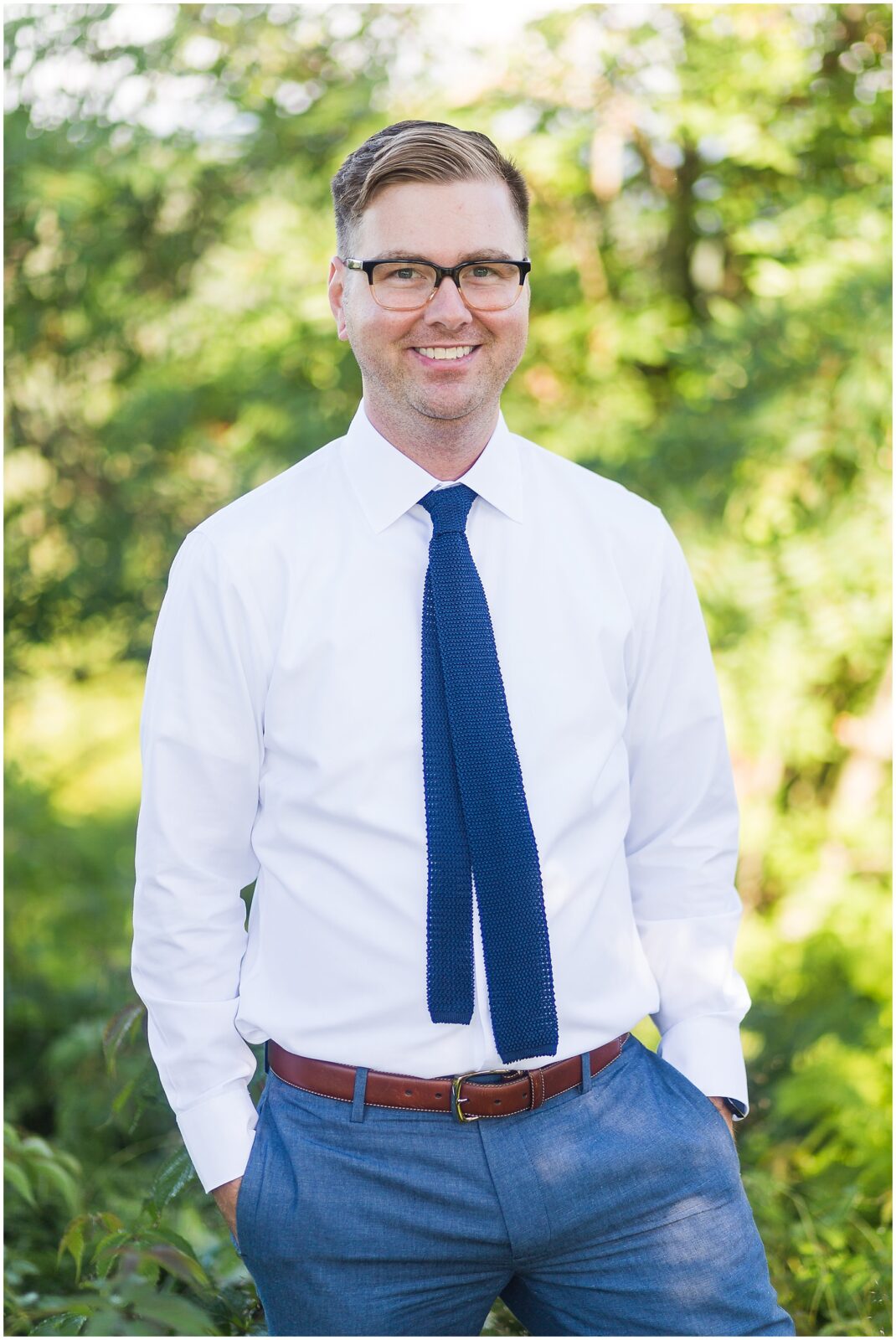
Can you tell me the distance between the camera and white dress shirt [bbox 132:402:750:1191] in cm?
188

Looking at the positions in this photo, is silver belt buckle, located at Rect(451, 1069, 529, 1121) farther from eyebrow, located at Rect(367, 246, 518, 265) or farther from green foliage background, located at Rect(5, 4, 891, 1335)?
green foliage background, located at Rect(5, 4, 891, 1335)

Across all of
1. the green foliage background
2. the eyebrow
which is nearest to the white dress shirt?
the eyebrow

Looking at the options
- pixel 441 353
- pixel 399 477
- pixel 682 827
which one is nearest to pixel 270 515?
pixel 399 477

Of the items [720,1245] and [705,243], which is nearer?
[720,1245]

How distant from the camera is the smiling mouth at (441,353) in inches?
76.7

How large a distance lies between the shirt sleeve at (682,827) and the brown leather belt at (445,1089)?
347mm

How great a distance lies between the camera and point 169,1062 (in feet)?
6.55

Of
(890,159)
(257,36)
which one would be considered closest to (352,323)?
(890,159)

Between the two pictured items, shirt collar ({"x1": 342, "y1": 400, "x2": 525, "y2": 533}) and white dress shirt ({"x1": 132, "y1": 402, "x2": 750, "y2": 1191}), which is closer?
white dress shirt ({"x1": 132, "y1": 402, "x2": 750, "y2": 1191})

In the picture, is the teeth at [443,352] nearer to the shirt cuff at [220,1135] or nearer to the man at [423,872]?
the man at [423,872]

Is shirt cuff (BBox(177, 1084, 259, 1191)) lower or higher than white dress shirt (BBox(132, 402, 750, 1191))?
Answer: lower

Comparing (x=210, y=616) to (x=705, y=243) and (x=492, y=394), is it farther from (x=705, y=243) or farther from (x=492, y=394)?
(x=705, y=243)

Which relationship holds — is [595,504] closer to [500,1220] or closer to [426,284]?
[426,284]

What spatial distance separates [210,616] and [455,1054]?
0.75 meters
